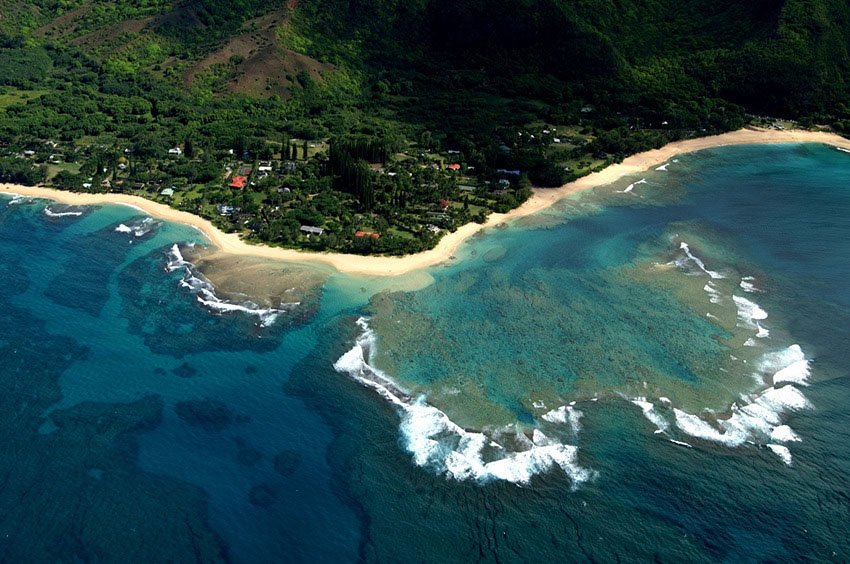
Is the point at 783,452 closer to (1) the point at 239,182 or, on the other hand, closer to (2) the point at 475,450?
(2) the point at 475,450

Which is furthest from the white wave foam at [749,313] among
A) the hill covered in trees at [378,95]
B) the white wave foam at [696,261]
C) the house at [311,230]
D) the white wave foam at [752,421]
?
the house at [311,230]

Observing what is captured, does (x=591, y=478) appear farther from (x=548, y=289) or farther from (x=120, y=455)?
(x=120, y=455)

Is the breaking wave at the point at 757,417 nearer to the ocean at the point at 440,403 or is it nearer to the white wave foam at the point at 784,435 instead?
the white wave foam at the point at 784,435

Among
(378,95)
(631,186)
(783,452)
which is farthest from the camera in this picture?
(378,95)

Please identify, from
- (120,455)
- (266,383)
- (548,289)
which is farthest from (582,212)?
(120,455)

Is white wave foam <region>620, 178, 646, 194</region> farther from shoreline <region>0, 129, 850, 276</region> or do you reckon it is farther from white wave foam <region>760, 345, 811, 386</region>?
white wave foam <region>760, 345, 811, 386</region>

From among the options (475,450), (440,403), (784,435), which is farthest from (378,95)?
(784,435)
